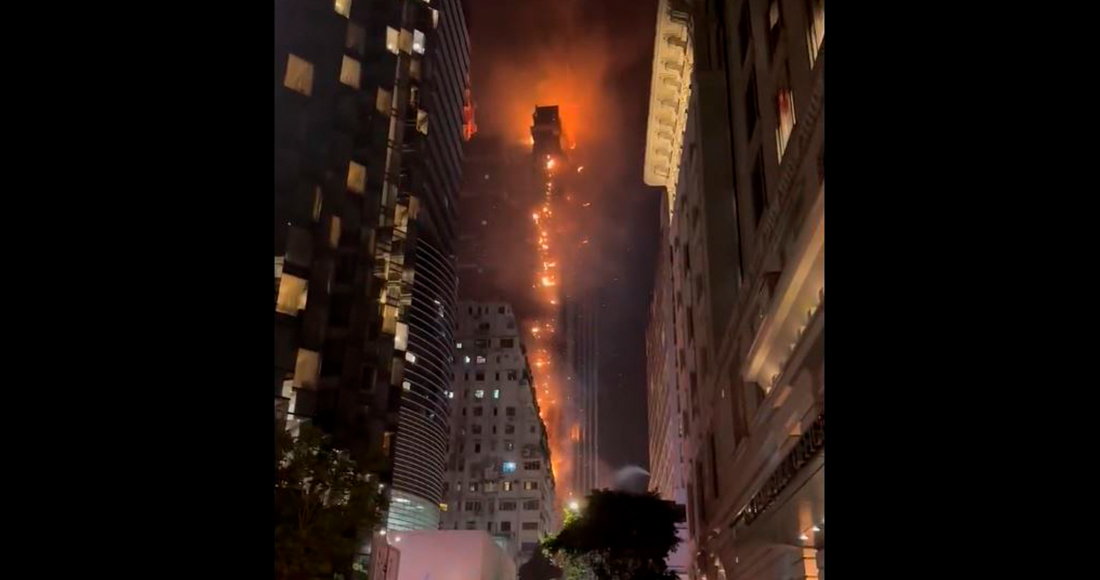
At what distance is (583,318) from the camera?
17462cm

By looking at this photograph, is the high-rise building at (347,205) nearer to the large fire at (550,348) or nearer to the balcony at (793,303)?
the balcony at (793,303)

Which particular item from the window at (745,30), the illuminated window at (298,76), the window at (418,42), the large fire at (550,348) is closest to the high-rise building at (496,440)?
the large fire at (550,348)

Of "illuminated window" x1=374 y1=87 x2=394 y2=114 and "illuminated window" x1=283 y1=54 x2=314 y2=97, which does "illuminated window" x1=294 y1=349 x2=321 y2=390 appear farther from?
"illuminated window" x1=374 y1=87 x2=394 y2=114

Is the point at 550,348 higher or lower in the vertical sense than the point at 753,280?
higher

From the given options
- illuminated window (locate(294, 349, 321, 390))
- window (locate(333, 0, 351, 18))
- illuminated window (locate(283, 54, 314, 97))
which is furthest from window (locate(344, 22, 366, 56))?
illuminated window (locate(294, 349, 321, 390))

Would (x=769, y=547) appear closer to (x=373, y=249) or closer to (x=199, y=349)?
(x=199, y=349)

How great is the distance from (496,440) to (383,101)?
75799mm

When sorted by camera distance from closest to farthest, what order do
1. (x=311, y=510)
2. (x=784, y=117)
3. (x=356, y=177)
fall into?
(x=784, y=117) → (x=311, y=510) → (x=356, y=177)

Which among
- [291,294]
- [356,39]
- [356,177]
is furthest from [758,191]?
[356,39]

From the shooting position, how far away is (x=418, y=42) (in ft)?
179

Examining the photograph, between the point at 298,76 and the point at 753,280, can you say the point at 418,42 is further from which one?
the point at 753,280

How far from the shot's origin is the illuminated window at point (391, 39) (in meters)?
48.0

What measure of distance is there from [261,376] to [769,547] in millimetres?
20257
